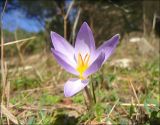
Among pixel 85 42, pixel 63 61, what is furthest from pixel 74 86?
pixel 85 42

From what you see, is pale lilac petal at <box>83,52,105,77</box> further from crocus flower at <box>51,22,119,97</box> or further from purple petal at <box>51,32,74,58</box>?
purple petal at <box>51,32,74,58</box>

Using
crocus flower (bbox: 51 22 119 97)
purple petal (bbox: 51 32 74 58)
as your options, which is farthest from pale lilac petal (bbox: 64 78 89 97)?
purple petal (bbox: 51 32 74 58)

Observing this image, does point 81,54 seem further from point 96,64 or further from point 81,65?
point 96,64

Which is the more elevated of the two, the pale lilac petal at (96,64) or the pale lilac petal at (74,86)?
the pale lilac petal at (96,64)

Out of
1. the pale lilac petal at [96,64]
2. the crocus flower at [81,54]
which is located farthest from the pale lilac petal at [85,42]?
the pale lilac petal at [96,64]

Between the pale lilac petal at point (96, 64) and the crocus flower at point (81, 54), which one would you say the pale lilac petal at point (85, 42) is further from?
the pale lilac petal at point (96, 64)

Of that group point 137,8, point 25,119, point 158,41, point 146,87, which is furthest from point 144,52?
point 25,119
